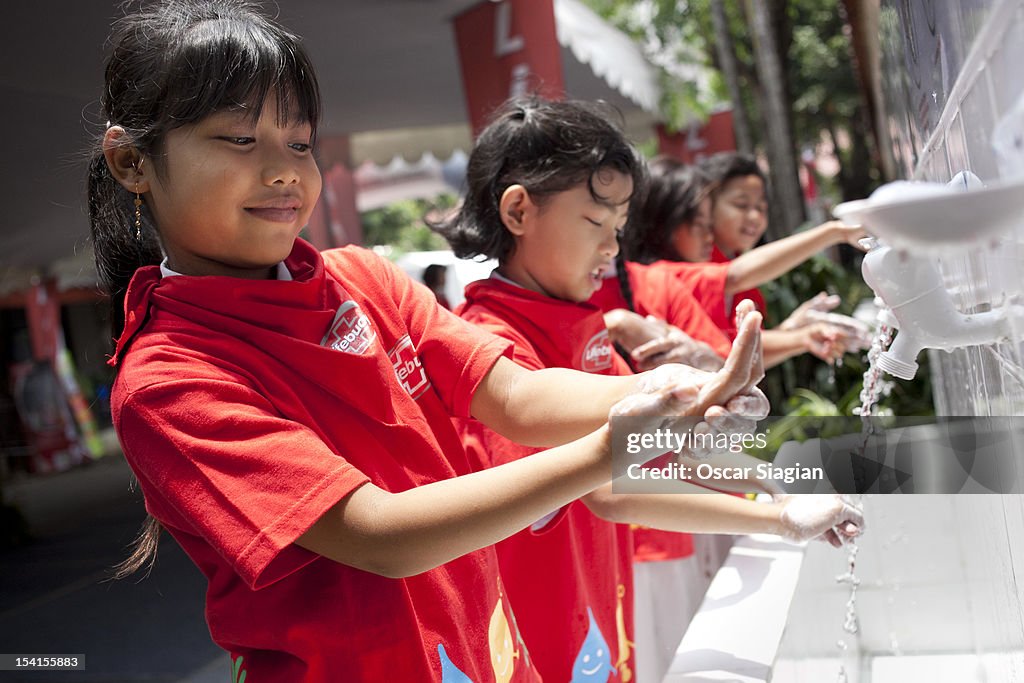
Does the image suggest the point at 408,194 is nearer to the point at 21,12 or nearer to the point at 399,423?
the point at 21,12

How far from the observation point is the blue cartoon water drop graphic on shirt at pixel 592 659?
137cm

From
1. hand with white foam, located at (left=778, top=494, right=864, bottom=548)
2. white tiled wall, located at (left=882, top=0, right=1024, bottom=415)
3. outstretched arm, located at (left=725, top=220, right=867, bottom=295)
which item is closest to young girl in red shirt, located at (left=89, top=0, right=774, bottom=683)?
white tiled wall, located at (left=882, top=0, right=1024, bottom=415)

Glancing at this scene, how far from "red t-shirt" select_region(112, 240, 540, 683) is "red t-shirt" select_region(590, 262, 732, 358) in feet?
4.06

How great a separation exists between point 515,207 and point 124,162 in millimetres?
659

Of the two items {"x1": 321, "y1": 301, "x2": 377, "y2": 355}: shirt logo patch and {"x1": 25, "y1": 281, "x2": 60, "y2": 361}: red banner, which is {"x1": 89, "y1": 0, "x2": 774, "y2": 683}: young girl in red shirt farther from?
{"x1": 25, "y1": 281, "x2": 60, "y2": 361}: red banner

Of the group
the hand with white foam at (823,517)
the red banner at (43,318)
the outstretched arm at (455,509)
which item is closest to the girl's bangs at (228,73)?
the outstretched arm at (455,509)

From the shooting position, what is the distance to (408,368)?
1.07m

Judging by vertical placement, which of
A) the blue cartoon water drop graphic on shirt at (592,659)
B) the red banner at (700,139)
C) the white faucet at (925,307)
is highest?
the red banner at (700,139)

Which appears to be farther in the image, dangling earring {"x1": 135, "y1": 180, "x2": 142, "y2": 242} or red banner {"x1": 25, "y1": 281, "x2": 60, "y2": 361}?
red banner {"x1": 25, "y1": 281, "x2": 60, "y2": 361}

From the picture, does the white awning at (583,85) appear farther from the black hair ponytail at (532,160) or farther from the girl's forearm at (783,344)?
the black hair ponytail at (532,160)

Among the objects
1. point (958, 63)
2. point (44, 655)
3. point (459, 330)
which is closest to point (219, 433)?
point (459, 330)

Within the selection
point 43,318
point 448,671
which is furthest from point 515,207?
point 43,318

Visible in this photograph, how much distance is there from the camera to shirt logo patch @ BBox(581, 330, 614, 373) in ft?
5.01

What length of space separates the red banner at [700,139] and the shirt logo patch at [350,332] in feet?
27.3
